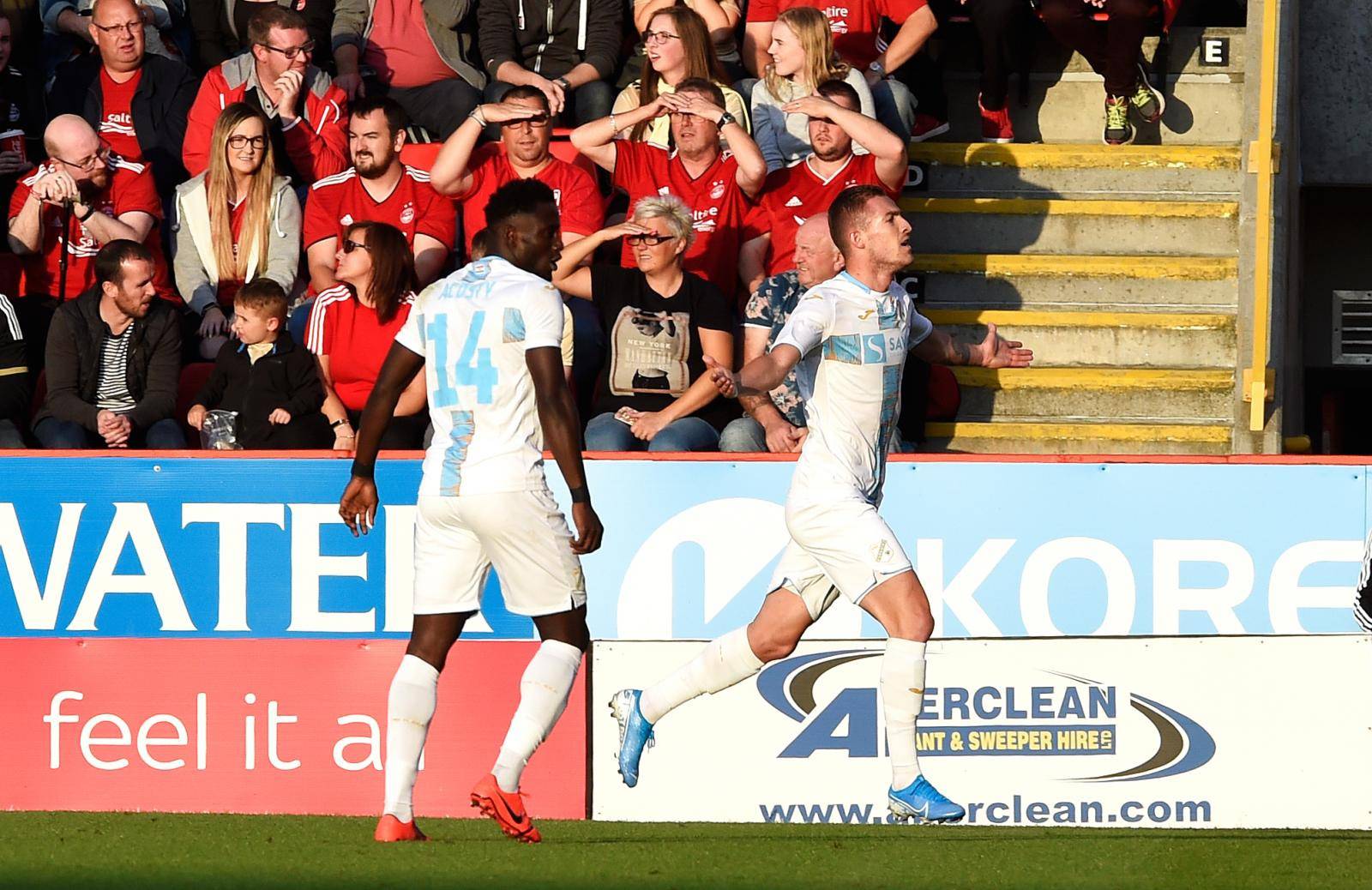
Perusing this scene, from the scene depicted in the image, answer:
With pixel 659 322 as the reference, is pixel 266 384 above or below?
below

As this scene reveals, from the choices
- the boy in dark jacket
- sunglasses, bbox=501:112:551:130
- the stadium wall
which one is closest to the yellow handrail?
the stadium wall

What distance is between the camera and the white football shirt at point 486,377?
6312 mm

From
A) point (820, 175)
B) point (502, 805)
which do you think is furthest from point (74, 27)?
point (502, 805)

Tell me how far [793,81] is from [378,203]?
229 cm

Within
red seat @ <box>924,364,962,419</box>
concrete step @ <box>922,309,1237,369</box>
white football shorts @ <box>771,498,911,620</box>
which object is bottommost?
white football shorts @ <box>771,498,911,620</box>

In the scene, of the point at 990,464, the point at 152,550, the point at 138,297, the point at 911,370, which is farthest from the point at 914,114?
the point at 152,550

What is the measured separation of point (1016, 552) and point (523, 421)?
271cm

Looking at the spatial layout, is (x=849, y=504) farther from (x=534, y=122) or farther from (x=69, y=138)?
(x=69, y=138)

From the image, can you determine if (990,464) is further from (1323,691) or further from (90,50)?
(90,50)

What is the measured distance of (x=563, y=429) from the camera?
6191 millimetres

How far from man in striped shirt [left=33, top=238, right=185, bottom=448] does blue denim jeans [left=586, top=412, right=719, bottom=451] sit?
2.07 meters

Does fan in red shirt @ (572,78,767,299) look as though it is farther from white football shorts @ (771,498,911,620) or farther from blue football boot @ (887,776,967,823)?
blue football boot @ (887,776,967,823)

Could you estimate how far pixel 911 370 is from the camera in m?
9.41

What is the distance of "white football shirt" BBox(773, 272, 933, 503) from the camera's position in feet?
22.6
